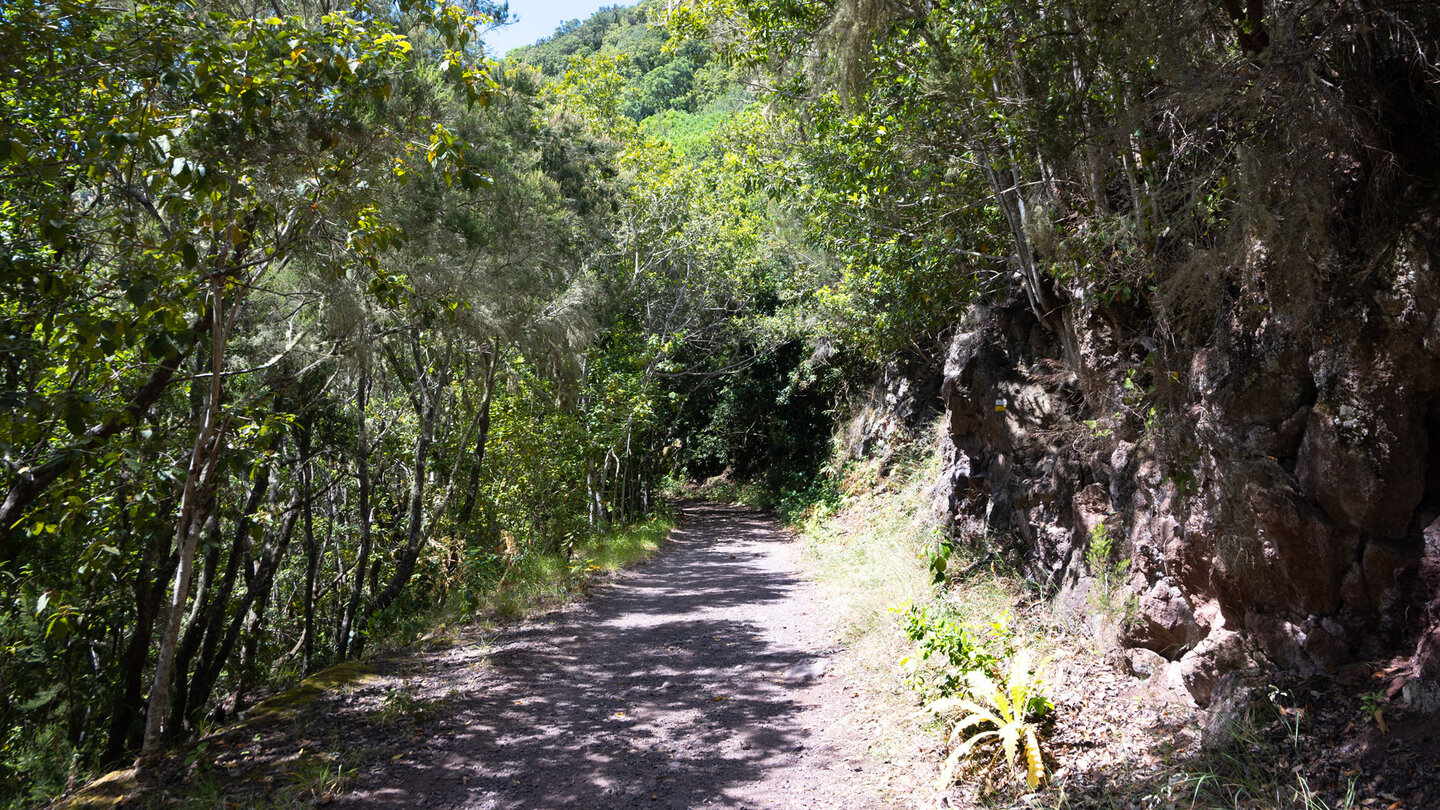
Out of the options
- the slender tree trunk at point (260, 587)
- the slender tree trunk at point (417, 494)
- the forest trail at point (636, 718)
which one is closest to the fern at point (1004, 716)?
the forest trail at point (636, 718)

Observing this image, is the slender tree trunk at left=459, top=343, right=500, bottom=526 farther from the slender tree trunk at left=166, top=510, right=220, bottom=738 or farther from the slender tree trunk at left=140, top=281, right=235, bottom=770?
the slender tree trunk at left=140, top=281, right=235, bottom=770

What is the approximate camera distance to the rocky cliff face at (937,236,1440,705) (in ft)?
11.0

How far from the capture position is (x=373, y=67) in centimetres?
458

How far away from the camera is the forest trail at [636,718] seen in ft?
14.4

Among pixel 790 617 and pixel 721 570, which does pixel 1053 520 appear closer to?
pixel 790 617

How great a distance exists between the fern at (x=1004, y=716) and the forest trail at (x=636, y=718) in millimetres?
593

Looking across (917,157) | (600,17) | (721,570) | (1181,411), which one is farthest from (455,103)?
(600,17)

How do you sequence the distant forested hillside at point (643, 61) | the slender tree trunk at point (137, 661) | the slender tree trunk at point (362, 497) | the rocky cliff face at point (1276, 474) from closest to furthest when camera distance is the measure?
1. the rocky cliff face at point (1276, 474)
2. the slender tree trunk at point (137, 661)
3. the slender tree trunk at point (362, 497)
4. the distant forested hillside at point (643, 61)

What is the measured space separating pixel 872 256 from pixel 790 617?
14.2ft

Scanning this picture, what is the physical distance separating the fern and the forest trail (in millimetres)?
593

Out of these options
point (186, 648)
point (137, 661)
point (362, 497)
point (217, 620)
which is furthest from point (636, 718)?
point (217, 620)

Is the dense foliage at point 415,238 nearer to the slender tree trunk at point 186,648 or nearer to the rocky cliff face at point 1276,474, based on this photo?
the slender tree trunk at point 186,648

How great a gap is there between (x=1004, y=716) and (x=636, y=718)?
2.70 metres

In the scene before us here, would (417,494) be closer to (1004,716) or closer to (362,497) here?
(362,497)
